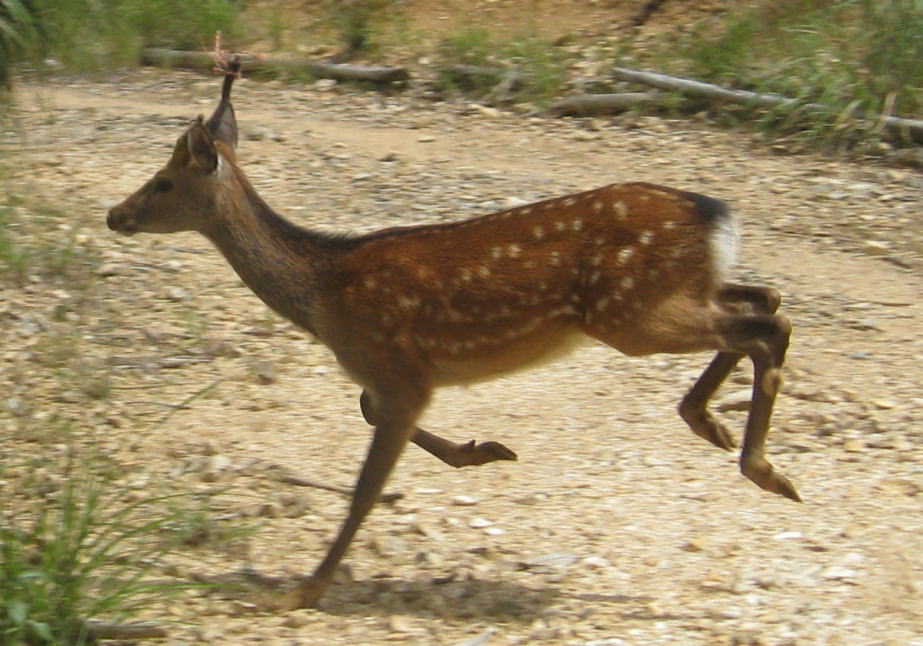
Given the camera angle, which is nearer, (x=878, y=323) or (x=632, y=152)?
(x=878, y=323)

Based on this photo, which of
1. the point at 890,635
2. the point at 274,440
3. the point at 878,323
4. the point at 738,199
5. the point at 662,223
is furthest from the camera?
the point at 738,199

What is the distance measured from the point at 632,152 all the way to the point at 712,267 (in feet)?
16.7

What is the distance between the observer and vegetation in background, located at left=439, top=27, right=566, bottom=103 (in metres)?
10.9

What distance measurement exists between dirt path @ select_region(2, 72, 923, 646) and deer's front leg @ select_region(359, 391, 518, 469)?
0.86 ft

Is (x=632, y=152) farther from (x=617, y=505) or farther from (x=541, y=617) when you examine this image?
(x=541, y=617)

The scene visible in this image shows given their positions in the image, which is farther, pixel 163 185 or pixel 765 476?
pixel 163 185

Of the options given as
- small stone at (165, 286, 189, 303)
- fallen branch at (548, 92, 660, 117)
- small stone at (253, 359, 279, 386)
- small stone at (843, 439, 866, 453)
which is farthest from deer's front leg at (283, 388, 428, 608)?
fallen branch at (548, 92, 660, 117)

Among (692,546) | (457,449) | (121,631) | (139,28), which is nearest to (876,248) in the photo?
(692,546)

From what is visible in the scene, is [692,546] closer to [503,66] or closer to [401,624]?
[401,624]

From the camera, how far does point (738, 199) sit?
8891 mm

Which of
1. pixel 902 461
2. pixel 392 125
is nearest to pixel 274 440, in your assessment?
pixel 902 461

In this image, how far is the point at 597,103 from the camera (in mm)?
10547

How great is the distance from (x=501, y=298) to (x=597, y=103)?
233 inches

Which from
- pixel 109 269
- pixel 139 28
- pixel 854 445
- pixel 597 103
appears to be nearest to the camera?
pixel 854 445
